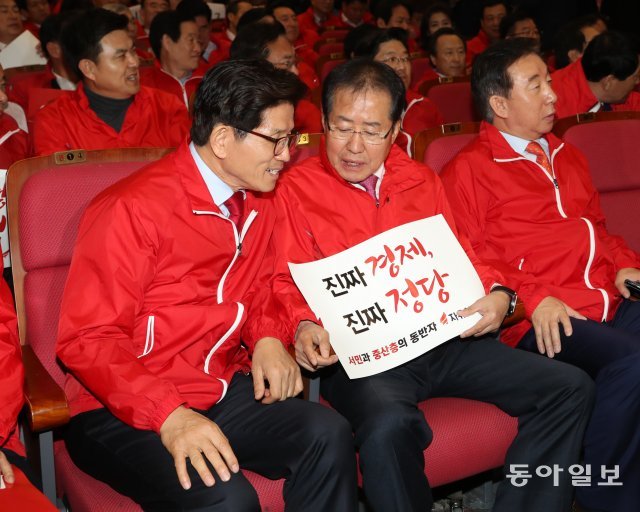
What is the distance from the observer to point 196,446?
1.58 m

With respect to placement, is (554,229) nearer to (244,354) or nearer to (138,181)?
(244,354)

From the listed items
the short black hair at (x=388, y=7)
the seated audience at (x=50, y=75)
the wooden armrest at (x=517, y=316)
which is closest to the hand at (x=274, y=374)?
the wooden armrest at (x=517, y=316)

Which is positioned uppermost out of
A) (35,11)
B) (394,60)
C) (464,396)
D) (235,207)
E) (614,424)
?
(35,11)

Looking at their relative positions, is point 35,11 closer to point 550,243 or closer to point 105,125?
point 105,125

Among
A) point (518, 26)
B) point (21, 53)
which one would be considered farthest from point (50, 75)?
point (518, 26)

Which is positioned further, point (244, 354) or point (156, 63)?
point (156, 63)

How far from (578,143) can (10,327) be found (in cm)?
194

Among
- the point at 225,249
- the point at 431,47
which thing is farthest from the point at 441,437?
the point at 431,47

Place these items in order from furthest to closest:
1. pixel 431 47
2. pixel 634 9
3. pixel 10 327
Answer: pixel 634 9 < pixel 431 47 < pixel 10 327

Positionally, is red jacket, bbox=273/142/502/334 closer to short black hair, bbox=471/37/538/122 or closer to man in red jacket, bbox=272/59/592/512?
man in red jacket, bbox=272/59/592/512

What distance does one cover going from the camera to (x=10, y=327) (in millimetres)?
1738

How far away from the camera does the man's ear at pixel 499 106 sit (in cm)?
257

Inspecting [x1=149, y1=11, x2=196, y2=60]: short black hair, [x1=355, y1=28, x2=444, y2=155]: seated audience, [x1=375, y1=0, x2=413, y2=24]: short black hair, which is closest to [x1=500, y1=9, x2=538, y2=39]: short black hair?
[x1=375, y1=0, x2=413, y2=24]: short black hair

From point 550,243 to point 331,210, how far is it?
72 centimetres
